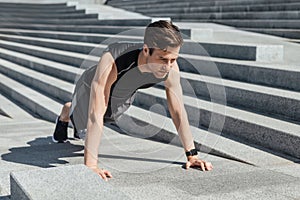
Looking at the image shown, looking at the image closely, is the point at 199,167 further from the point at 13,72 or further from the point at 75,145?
the point at 13,72

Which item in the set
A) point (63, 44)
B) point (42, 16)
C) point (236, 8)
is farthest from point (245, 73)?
point (42, 16)

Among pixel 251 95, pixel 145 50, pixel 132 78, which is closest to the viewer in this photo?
pixel 145 50

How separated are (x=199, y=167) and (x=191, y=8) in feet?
38.1

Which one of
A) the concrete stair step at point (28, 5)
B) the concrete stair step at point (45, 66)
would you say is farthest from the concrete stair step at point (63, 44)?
the concrete stair step at point (28, 5)

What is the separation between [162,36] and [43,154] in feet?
6.68

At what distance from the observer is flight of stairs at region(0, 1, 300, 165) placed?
4.42 metres

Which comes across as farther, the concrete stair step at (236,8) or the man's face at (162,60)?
the concrete stair step at (236,8)

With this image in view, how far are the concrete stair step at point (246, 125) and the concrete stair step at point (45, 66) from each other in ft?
12.1

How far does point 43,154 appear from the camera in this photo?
4555 millimetres

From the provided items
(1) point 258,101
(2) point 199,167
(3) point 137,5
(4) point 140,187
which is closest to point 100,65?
(4) point 140,187

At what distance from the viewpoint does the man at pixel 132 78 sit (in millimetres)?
3221

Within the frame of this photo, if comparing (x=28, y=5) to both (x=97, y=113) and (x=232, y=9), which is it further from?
(x=97, y=113)

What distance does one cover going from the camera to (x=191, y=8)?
14867mm

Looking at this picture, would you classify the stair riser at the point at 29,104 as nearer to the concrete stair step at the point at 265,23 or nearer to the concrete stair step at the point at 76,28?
the concrete stair step at the point at 76,28
